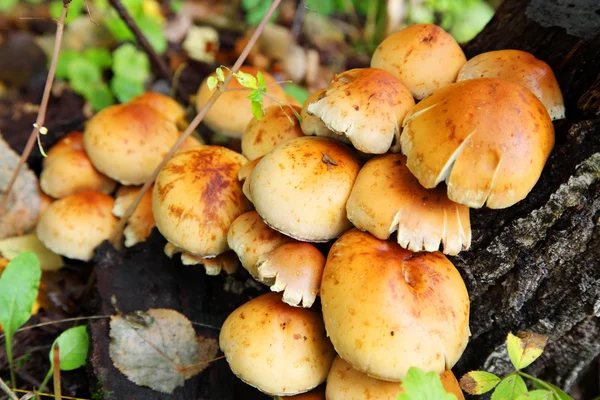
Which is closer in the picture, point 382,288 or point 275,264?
point 382,288

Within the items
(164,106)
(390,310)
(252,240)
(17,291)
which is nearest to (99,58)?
(164,106)

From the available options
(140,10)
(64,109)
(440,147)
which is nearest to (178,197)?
(440,147)

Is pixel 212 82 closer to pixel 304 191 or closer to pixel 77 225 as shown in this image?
pixel 304 191

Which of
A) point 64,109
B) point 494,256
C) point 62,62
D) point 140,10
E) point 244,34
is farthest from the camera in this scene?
point 244,34

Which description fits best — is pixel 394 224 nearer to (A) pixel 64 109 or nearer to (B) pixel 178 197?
(B) pixel 178 197

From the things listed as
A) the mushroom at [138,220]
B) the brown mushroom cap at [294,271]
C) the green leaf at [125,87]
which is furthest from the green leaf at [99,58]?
the brown mushroom cap at [294,271]

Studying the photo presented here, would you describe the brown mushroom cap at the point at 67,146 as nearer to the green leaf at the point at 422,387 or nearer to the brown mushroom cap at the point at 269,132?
the brown mushroom cap at the point at 269,132
